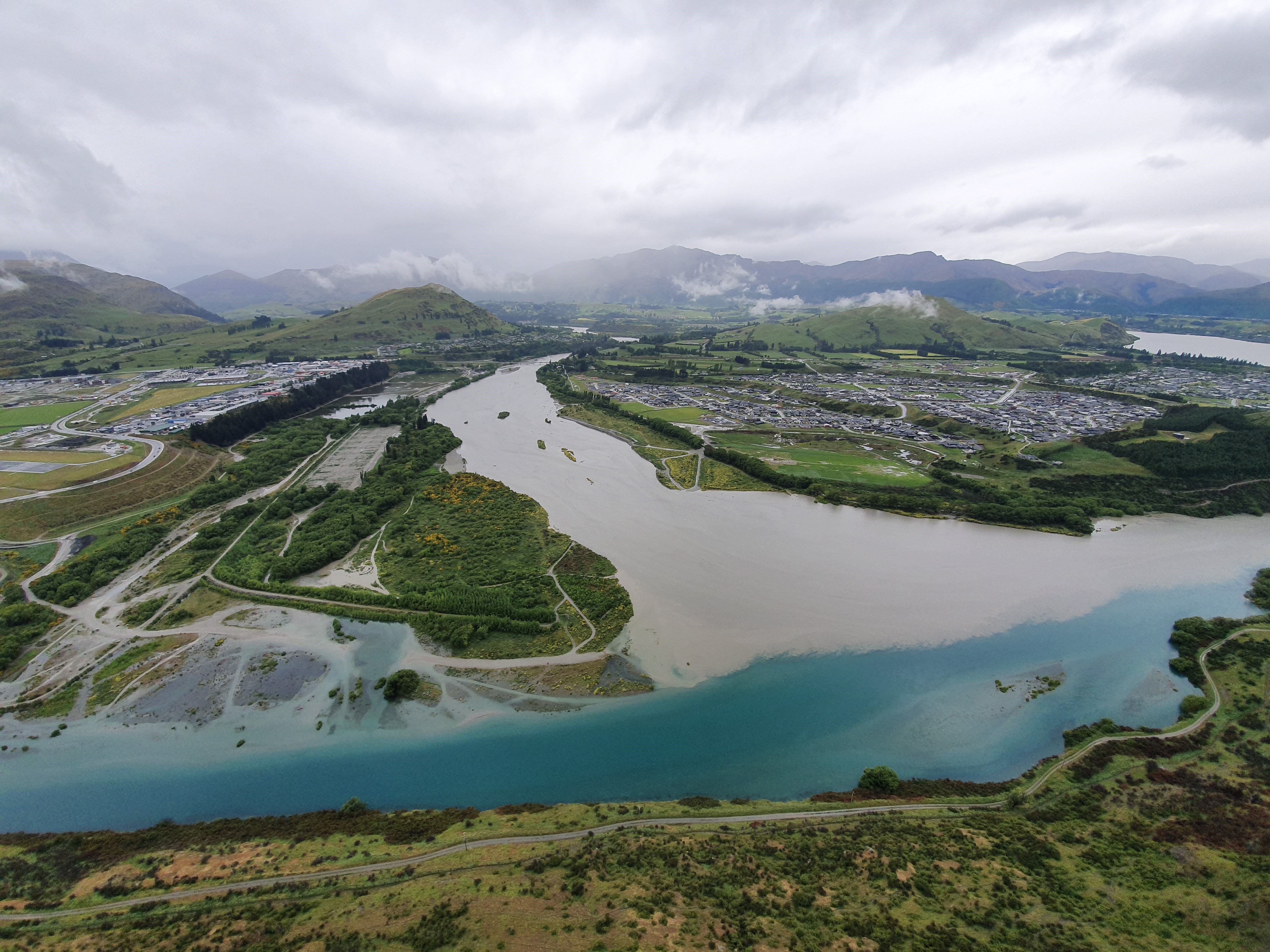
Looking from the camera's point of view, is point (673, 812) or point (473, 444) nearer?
point (673, 812)

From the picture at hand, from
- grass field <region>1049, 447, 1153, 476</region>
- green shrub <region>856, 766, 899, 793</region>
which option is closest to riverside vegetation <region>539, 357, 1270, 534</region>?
grass field <region>1049, 447, 1153, 476</region>

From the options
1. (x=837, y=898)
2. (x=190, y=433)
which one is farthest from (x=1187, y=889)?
(x=190, y=433)

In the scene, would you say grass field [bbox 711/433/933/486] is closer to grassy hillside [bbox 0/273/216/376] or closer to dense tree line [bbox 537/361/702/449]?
→ dense tree line [bbox 537/361/702/449]

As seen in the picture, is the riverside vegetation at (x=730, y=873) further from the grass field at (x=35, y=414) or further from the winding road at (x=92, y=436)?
the grass field at (x=35, y=414)

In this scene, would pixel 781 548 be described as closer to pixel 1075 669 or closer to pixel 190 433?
pixel 1075 669

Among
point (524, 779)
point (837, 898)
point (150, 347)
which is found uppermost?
point (150, 347)
